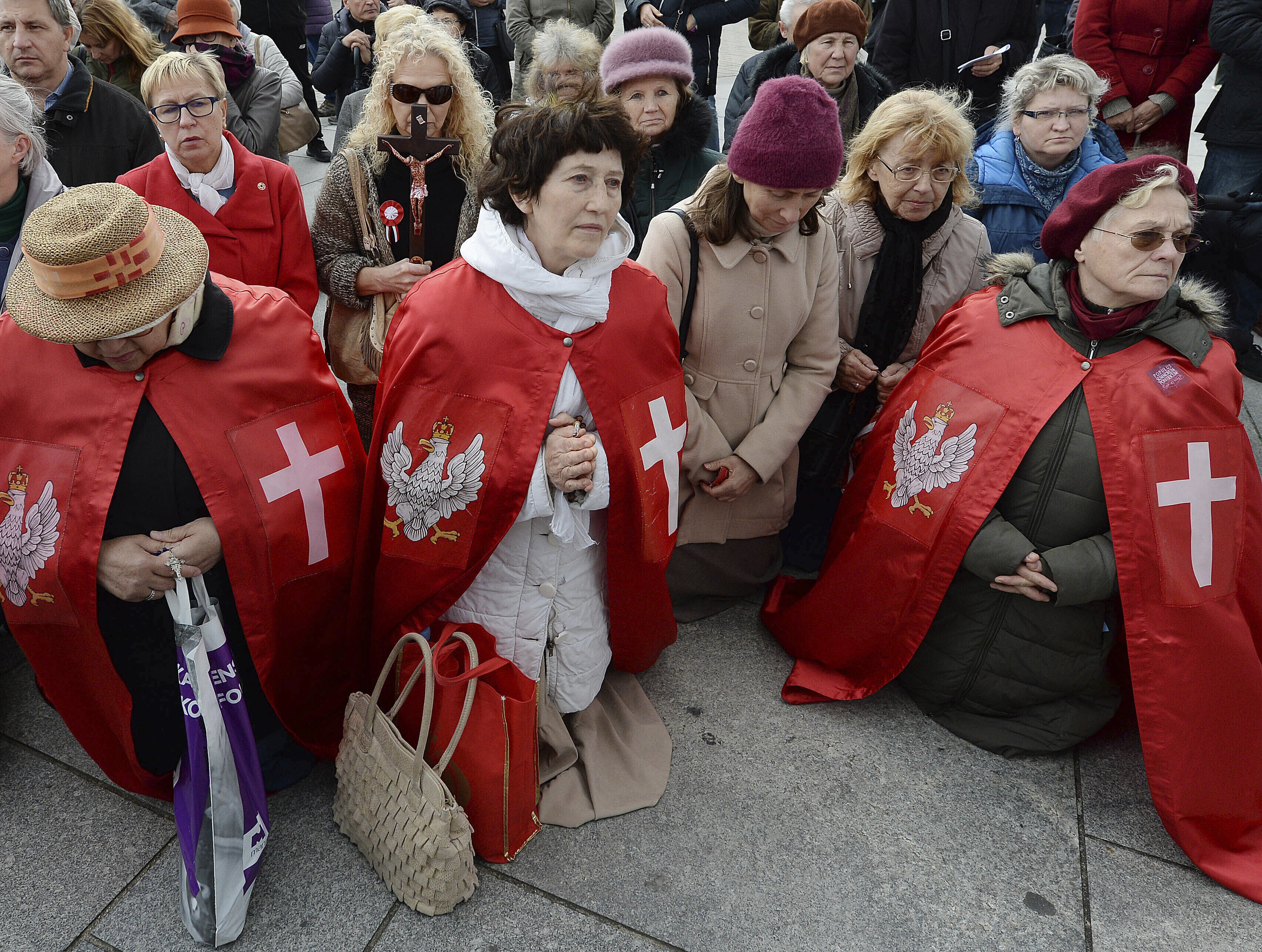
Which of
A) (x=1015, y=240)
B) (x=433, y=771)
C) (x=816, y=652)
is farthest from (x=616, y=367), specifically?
(x=1015, y=240)

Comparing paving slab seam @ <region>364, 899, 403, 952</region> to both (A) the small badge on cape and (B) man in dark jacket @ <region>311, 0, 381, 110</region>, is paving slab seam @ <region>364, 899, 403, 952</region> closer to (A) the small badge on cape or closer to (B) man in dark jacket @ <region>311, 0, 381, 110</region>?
(A) the small badge on cape

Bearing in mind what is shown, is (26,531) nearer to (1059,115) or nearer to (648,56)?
(648,56)

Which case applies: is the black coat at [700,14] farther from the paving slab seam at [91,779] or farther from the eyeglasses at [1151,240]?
the paving slab seam at [91,779]

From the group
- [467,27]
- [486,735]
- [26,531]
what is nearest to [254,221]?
[26,531]

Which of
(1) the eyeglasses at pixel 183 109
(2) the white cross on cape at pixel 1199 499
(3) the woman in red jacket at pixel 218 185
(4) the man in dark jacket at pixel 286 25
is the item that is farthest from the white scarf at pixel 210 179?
(4) the man in dark jacket at pixel 286 25

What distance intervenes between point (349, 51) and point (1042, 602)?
6.13m

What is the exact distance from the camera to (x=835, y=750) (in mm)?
3074

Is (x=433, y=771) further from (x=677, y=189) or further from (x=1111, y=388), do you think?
(x=677, y=189)

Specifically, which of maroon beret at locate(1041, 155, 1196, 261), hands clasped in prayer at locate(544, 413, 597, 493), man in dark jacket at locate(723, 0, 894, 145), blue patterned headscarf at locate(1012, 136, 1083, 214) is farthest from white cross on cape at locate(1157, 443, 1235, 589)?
man in dark jacket at locate(723, 0, 894, 145)

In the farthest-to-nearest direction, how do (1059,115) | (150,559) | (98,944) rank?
(1059,115), (98,944), (150,559)

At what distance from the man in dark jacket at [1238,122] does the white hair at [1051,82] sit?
155cm

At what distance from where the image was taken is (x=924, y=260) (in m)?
3.36

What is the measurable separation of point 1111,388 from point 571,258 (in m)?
1.59

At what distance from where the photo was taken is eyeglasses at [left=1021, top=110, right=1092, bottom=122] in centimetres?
369
